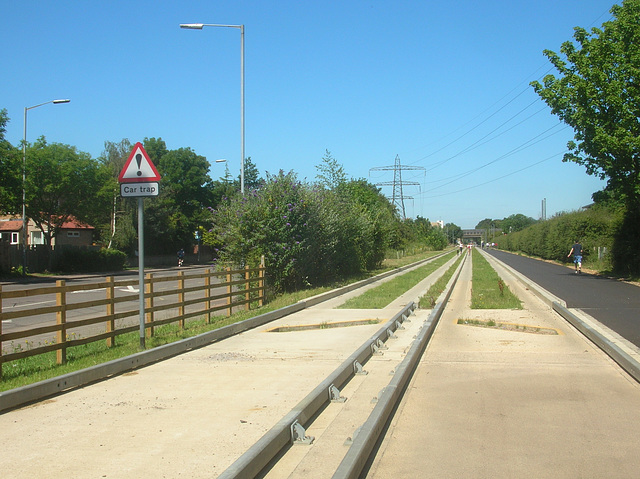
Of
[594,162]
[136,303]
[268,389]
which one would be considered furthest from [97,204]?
[268,389]

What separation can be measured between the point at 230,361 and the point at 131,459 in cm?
408

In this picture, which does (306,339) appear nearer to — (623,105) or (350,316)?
(350,316)

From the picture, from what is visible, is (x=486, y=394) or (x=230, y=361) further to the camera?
(x=230, y=361)

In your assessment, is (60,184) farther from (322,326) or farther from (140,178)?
(140,178)

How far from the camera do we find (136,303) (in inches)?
723

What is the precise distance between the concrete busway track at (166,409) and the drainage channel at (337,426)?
169mm

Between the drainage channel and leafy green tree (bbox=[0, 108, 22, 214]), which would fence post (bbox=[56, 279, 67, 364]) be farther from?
leafy green tree (bbox=[0, 108, 22, 214])

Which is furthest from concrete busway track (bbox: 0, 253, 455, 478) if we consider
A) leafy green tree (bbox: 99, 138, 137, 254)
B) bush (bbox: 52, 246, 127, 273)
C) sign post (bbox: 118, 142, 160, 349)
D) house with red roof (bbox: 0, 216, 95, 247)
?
house with red roof (bbox: 0, 216, 95, 247)

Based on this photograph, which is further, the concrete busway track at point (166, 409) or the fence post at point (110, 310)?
the fence post at point (110, 310)

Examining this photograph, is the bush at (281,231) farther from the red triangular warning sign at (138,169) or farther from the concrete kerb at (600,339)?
the red triangular warning sign at (138,169)

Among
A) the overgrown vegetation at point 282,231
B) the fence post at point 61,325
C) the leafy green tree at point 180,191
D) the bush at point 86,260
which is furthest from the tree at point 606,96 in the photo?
the leafy green tree at point 180,191

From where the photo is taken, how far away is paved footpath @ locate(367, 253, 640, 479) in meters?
4.65

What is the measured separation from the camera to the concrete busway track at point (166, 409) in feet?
15.1

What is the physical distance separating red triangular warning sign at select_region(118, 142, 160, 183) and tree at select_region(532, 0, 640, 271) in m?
22.4
